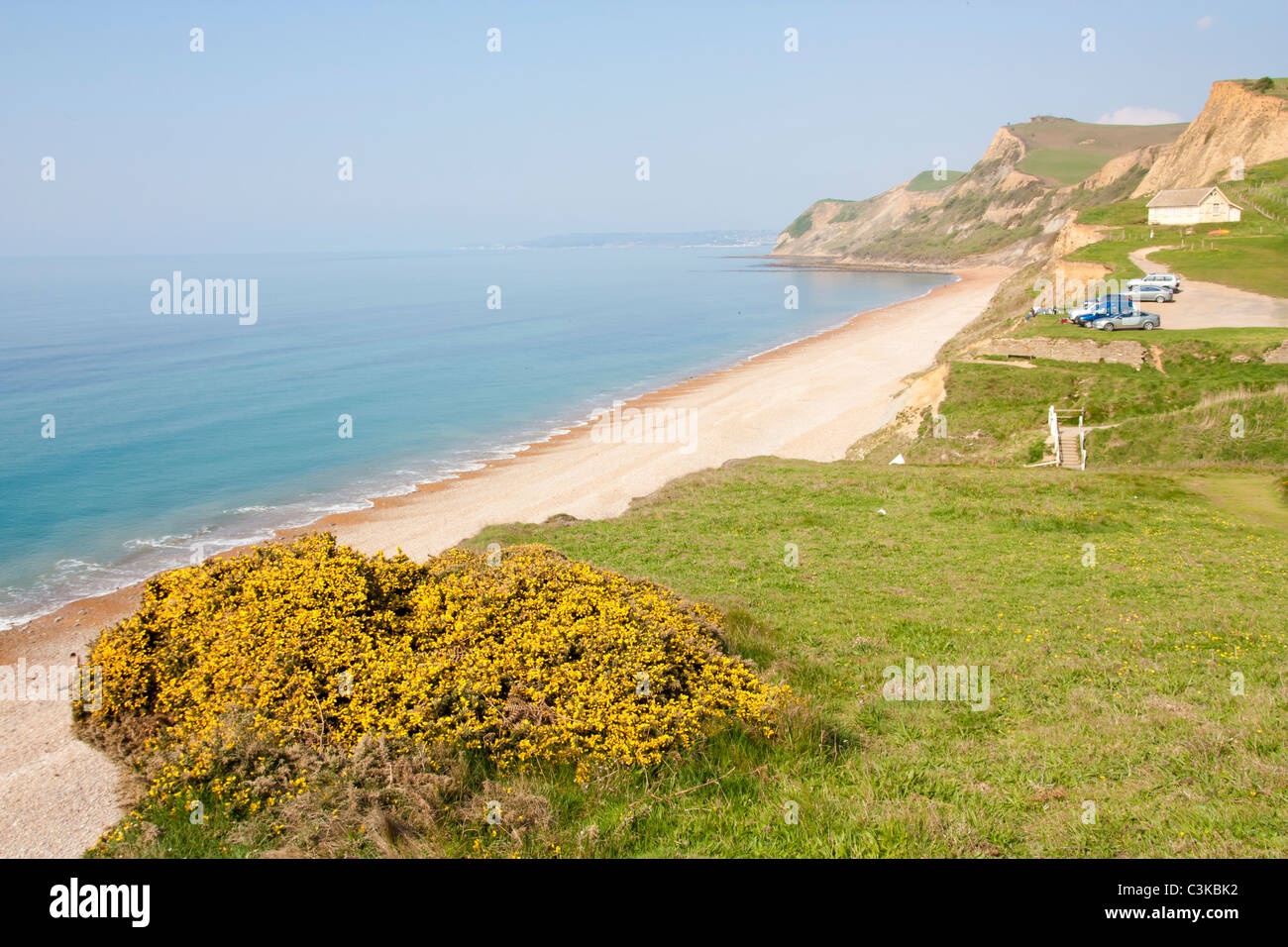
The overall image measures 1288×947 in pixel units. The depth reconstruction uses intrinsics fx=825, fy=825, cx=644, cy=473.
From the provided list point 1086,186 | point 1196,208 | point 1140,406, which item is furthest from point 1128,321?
point 1086,186

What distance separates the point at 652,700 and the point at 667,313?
107m

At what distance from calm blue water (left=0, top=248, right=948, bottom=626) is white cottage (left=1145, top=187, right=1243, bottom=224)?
3190 centimetres

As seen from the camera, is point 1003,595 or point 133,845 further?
point 1003,595

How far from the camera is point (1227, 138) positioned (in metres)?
84.2

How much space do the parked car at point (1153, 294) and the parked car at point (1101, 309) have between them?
14.6 feet

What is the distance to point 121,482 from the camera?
126ft

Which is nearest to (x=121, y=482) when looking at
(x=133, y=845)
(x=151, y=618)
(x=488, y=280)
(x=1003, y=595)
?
(x=151, y=618)

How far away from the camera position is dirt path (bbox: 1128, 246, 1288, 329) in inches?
1388

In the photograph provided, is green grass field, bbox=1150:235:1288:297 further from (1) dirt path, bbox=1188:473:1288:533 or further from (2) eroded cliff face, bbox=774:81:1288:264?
(1) dirt path, bbox=1188:473:1288:533

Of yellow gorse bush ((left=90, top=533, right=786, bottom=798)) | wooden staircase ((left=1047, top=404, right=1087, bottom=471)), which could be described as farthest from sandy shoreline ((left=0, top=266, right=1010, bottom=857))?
wooden staircase ((left=1047, top=404, right=1087, bottom=471))

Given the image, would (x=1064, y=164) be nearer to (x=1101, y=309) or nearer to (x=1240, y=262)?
(x=1240, y=262)

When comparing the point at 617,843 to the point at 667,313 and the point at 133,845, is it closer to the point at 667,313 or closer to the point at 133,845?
the point at 133,845

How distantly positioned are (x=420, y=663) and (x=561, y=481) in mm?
25931
